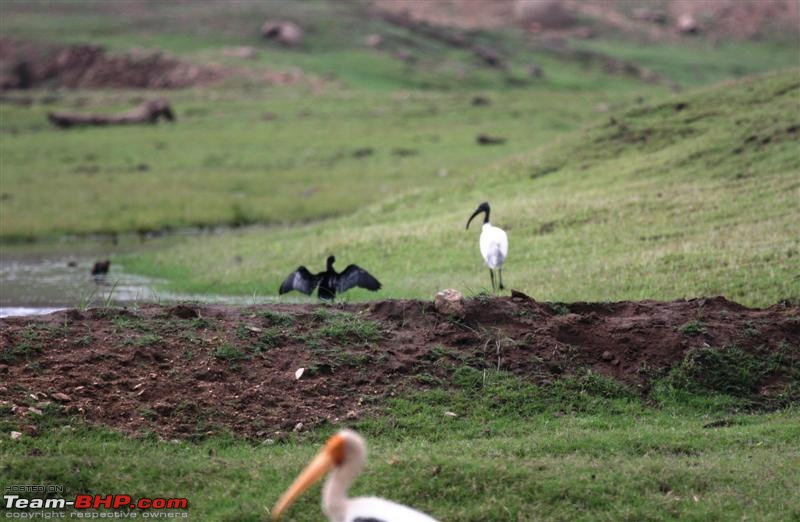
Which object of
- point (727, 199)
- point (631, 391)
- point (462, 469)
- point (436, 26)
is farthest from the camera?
point (436, 26)

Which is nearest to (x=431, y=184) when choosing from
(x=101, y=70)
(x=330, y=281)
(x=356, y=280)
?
(x=330, y=281)

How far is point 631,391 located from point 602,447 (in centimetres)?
145

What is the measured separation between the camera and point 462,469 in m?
7.82

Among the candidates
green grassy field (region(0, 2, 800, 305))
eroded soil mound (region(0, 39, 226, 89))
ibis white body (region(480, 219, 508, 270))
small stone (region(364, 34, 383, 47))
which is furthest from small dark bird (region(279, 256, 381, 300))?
small stone (region(364, 34, 383, 47))

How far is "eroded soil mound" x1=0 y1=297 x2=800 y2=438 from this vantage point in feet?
29.5

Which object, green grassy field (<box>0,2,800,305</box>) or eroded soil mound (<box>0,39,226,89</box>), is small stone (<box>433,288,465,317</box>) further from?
eroded soil mound (<box>0,39,226,89</box>)

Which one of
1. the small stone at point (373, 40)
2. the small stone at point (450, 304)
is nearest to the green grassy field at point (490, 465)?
the small stone at point (450, 304)

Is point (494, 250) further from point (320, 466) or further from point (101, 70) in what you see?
point (101, 70)

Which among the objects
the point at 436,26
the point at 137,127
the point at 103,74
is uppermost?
the point at 436,26

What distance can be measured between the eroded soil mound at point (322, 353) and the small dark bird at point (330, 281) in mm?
2957

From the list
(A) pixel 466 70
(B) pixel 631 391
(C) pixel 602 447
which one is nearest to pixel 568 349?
(B) pixel 631 391

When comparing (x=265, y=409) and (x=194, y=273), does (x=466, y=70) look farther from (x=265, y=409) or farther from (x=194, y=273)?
(x=265, y=409)

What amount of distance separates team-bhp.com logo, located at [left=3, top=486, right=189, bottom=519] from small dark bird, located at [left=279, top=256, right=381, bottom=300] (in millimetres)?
6602

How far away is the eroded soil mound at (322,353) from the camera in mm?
9000
